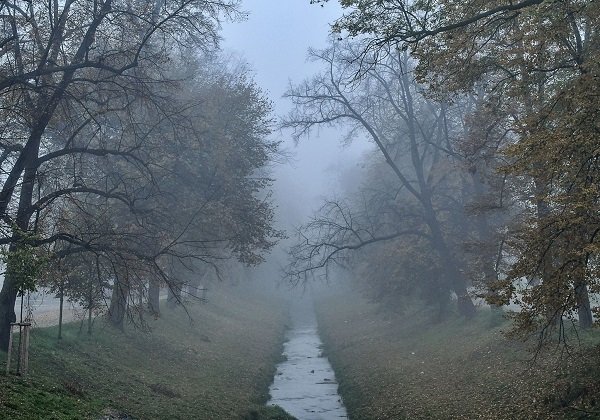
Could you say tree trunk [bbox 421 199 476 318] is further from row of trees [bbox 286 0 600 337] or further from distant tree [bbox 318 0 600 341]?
distant tree [bbox 318 0 600 341]

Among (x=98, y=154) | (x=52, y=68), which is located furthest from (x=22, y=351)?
(x=52, y=68)

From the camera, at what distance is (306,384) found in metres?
25.7

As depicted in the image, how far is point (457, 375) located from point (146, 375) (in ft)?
35.5

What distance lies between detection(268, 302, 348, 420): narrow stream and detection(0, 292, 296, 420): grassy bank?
2.54ft

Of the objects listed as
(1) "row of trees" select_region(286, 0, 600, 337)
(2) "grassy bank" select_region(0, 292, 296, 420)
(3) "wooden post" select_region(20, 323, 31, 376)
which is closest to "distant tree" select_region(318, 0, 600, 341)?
(1) "row of trees" select_region(286, 0, 600, 337)

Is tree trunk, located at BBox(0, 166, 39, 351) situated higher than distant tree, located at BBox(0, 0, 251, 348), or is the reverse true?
distant tree, located at BBox(0, 0, 251, 348)

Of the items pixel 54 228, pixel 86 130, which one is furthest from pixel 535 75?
pixel 86 130

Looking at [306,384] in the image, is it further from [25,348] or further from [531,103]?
[531,103]

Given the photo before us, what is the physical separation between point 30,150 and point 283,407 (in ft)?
40.3

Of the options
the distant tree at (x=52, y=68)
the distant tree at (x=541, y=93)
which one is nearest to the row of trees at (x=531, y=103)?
the distant tree at (x=541, y=93)

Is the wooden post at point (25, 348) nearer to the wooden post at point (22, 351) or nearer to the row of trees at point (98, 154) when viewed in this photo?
the wooden post at point (22, 351)

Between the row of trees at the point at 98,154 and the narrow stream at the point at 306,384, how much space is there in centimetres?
581

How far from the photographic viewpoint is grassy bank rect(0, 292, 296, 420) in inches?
500

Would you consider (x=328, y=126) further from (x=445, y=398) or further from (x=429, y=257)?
(x=445, y=398)
